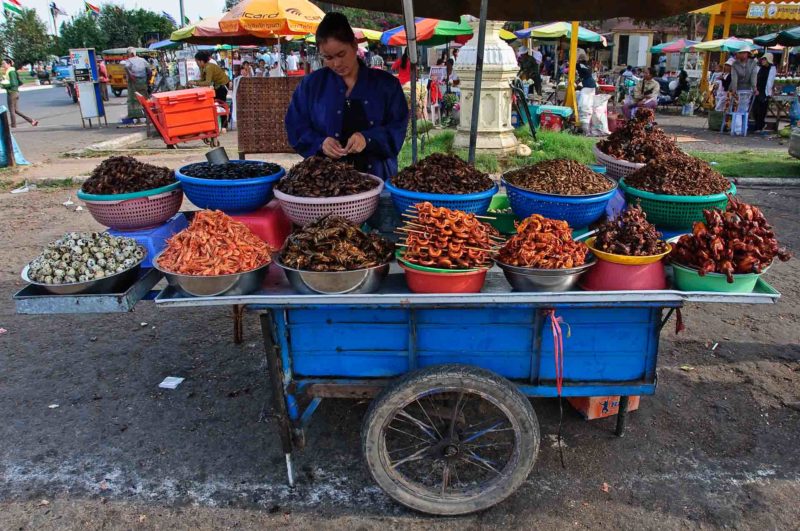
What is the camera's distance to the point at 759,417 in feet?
11.2

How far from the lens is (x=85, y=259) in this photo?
8.56 ft

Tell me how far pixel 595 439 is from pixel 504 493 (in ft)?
3.03

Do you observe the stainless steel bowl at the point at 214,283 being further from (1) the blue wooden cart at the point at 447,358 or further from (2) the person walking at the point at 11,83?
(2) the person walking at the point at 11,83

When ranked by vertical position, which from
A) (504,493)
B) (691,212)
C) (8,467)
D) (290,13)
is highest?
(290,13)

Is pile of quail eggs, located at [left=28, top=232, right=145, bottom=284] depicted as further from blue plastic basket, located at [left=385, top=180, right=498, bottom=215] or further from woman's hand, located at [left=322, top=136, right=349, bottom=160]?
blue plastic basket, located at [left=385, top=180, right=498, bottom=215]

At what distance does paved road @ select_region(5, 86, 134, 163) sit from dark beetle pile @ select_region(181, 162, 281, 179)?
10064 millimetres

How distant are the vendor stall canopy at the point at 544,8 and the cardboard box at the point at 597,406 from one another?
7.39ft

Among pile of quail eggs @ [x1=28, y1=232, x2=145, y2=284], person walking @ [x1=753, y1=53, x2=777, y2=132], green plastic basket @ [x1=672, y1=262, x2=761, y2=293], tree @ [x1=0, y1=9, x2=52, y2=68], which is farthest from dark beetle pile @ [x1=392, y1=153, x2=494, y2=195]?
tree @ [x1=0, y1=9, x2=52, y2=68]

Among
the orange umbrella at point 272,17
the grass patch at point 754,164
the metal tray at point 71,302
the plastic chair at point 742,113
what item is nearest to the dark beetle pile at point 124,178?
the metal tray at point 71,302

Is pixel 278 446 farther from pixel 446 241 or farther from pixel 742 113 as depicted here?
pixel 742 113

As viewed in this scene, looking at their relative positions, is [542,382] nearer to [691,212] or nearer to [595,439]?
[595,439]

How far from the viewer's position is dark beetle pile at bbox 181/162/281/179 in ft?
10.0

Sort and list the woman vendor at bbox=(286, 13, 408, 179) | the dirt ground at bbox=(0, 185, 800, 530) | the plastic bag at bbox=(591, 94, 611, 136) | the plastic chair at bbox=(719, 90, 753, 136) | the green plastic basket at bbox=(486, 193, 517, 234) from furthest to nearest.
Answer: the plastic chair at bbox=(719, 90, 753, 136) < the plastic bag at bbox=(591, 94, 611, 136) < the woman vendor at bbox=(286, 13, 408, 179) < the green plastic basket at bbox=(486, 193, 517, 234) < the dirt ground at bbox=(0, 185, 800, 530)

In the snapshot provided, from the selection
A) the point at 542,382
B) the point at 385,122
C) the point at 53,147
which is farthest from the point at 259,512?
the point at 53,147
